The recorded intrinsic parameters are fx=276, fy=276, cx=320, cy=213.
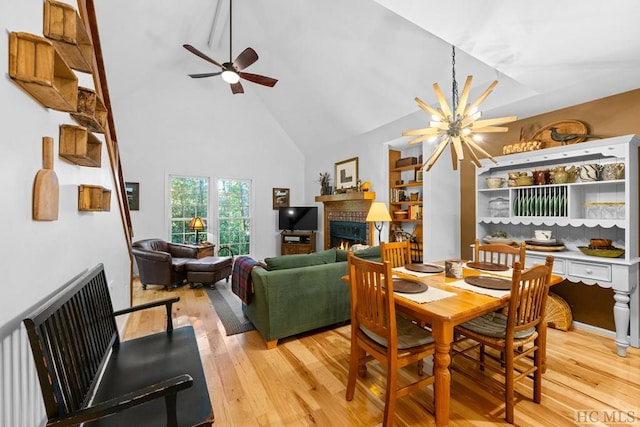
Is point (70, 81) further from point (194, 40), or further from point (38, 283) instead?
point (194, 40)

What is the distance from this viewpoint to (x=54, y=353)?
960 mm

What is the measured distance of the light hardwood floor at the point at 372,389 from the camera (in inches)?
68.3

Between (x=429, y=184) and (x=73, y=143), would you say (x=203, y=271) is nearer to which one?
(x=73, y=143)

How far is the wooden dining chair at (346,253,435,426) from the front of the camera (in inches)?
62.6

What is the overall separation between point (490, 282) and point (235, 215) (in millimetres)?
5597

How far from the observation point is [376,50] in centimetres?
367

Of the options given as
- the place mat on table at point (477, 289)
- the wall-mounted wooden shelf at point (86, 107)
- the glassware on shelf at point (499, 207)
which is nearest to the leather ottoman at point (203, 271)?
the wall-mounted wooden shelf at point (86, 107)

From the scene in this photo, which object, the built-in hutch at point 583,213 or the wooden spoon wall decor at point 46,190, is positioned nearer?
the wooden spoon wall decor at point 46,190

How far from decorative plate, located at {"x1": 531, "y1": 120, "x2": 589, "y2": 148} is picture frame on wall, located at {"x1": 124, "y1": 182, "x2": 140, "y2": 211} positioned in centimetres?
645

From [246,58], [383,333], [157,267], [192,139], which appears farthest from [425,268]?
[192,139]

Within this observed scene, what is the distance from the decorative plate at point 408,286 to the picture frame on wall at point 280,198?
5.22m

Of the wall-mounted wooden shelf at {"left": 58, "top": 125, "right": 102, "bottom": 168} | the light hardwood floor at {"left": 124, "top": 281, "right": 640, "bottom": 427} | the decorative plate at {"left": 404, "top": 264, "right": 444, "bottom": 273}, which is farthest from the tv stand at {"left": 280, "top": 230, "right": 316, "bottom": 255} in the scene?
the wall-mounted wooden shelf at {"left": 58, "top": 125, "right": 102, "bottom": 168}

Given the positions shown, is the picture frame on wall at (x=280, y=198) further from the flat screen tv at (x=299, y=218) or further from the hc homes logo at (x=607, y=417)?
the hc homes logo at (x=607, y=417)

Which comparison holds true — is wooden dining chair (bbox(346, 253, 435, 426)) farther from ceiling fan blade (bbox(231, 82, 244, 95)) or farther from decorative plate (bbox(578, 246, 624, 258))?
ceiling fan blade (bbox(231, 82, 244, 95))
